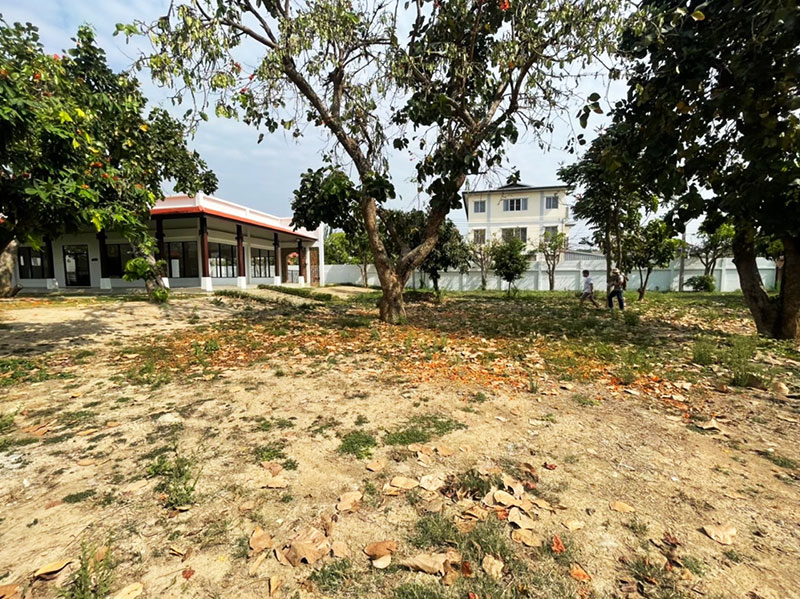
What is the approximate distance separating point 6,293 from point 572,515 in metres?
20.7

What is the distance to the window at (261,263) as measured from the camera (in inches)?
916

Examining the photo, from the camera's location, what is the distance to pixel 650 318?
1001 centimetres

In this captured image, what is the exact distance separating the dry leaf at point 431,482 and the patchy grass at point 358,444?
522 millimetres

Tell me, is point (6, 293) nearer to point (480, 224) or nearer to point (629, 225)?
point (629, 225)

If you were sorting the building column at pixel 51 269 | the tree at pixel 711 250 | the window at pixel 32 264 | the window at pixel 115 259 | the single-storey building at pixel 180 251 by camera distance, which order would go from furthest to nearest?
the tree at pixel 711 250 → the window at pixel 32 264 → the building column at pixel 51 269 → the window at pixel 115 259 → the single-storey building at pixel 180 251

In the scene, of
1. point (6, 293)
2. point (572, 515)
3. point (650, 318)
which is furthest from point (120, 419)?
point (6, 293)

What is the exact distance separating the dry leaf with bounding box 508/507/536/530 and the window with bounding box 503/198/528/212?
35493 mm

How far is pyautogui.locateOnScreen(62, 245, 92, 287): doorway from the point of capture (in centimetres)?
2092

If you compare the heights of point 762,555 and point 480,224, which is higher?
point 480,224

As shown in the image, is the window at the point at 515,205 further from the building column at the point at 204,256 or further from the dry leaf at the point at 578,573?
the dry leaf at the point at 578,573

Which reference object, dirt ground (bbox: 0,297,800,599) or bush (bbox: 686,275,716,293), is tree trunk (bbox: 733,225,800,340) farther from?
bush (bbox: 686,275,716,293)

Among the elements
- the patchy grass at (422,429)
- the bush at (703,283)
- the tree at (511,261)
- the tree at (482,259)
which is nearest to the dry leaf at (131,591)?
the patchy grass at (422,429)

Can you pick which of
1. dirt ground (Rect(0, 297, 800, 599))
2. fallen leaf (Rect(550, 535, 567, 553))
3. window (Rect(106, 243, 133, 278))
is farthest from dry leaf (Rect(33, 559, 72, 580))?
window (Rect(106, 243, 133, 278))

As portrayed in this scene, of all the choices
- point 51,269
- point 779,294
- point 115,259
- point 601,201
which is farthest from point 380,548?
point 51,269
